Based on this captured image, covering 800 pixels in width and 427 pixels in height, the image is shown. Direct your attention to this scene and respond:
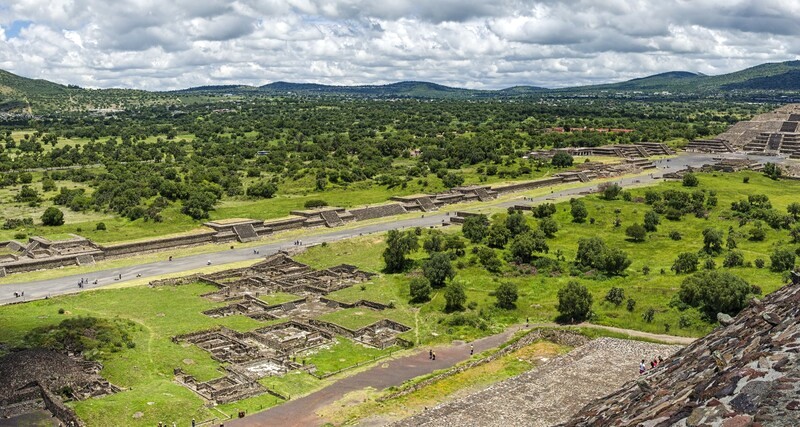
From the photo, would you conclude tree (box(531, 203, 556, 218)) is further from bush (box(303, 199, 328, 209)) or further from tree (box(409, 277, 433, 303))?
tree (box(409, 277, 433, 303))

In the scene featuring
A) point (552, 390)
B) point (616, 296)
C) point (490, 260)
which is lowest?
point (552, 390)

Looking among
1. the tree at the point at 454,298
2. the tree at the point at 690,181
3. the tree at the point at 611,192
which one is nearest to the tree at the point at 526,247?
the tree at the point at 454,298

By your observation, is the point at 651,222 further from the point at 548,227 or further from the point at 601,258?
the point at 601,258

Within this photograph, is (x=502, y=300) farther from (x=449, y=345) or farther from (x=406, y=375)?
(x=406, y=375)

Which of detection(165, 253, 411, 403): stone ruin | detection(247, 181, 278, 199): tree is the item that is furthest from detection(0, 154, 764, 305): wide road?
detection(247, 181, 278, 199): tree

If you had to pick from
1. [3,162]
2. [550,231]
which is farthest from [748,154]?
[3,162]

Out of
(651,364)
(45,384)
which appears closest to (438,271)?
(651,364)

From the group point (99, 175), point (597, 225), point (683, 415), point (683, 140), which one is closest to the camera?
point (683, 415)
